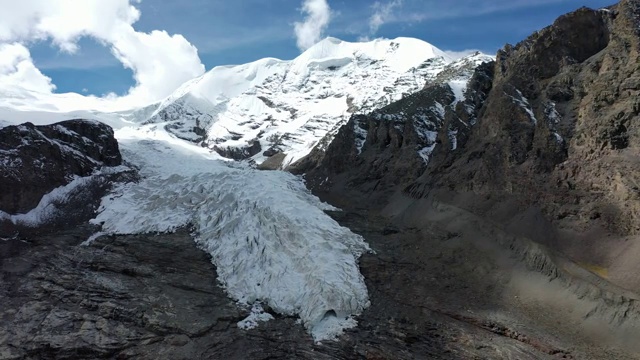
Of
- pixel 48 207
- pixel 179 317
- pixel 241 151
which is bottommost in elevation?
pixel 179 317

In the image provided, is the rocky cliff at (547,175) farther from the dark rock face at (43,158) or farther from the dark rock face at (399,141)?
the dark rock face at (43,158)

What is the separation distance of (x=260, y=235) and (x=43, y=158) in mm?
23725

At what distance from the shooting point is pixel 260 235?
3809 centimetres

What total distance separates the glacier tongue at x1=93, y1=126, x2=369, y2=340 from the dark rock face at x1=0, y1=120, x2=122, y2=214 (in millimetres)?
5007

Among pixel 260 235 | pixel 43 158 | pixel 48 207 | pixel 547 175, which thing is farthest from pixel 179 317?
pixel 547 175

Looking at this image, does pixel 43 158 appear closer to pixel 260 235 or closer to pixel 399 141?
pixel 260 235

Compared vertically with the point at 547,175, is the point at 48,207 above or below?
below

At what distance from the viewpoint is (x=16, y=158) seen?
43.0 m

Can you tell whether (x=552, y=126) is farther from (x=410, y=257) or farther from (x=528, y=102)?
(x=410, y=257)

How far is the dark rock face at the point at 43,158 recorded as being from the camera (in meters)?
41.1

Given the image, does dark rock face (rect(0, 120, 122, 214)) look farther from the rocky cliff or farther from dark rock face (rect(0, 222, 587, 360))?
the rocky cliff

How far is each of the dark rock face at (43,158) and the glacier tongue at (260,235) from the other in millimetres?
5007

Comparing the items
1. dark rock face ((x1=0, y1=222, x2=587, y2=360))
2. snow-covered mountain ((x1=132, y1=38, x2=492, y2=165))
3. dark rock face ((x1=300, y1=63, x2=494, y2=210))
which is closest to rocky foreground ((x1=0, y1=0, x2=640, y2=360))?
dark rock face ((x1=0, y1=222, x2=587, y2=360))

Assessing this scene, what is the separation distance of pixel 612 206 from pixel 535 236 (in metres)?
4.92
